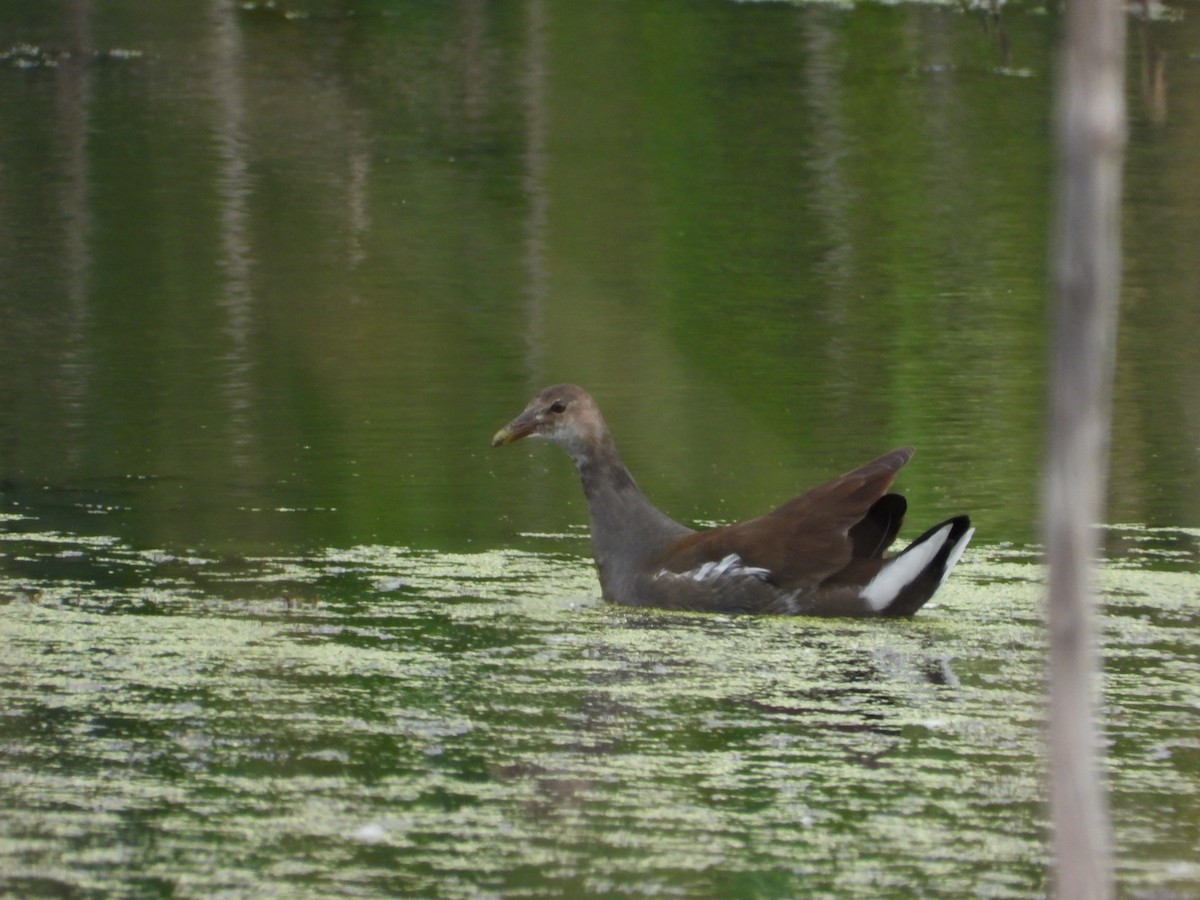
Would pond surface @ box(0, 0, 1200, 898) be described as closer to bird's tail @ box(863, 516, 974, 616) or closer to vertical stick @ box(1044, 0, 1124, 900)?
bird's tail @ box(863, 516, 974, 616)

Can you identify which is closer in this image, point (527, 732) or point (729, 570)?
point (527, 732)

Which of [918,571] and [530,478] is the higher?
[918,571]

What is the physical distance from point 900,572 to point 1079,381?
4.93m

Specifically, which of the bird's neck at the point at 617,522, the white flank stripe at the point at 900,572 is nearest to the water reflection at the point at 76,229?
the bird's neck at the point at 617,522

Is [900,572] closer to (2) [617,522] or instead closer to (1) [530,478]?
(2) [617,522]

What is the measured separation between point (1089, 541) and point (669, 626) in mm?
4883

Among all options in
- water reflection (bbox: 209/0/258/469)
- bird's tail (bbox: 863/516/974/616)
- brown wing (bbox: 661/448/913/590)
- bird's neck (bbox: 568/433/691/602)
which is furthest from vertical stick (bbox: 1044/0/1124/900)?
water reflection (bbox: 209/0/258/469)

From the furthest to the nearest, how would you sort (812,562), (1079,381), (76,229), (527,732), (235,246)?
1. (76,229)
2. (235,246)
3. (812,562)
4. (527,732)
5. (1079,381)

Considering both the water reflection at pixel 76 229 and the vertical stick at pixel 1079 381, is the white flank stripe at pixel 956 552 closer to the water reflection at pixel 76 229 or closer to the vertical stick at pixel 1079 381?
the water reflection at pixel 76 229

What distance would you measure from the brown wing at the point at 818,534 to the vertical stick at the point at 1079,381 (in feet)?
15.6

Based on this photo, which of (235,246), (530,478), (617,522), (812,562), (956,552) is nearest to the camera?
(956,552)

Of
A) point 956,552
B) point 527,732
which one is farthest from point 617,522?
point 527,732

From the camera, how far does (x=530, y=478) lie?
37.8 feet

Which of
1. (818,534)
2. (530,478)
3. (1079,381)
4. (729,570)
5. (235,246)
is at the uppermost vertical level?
(1079,381)
